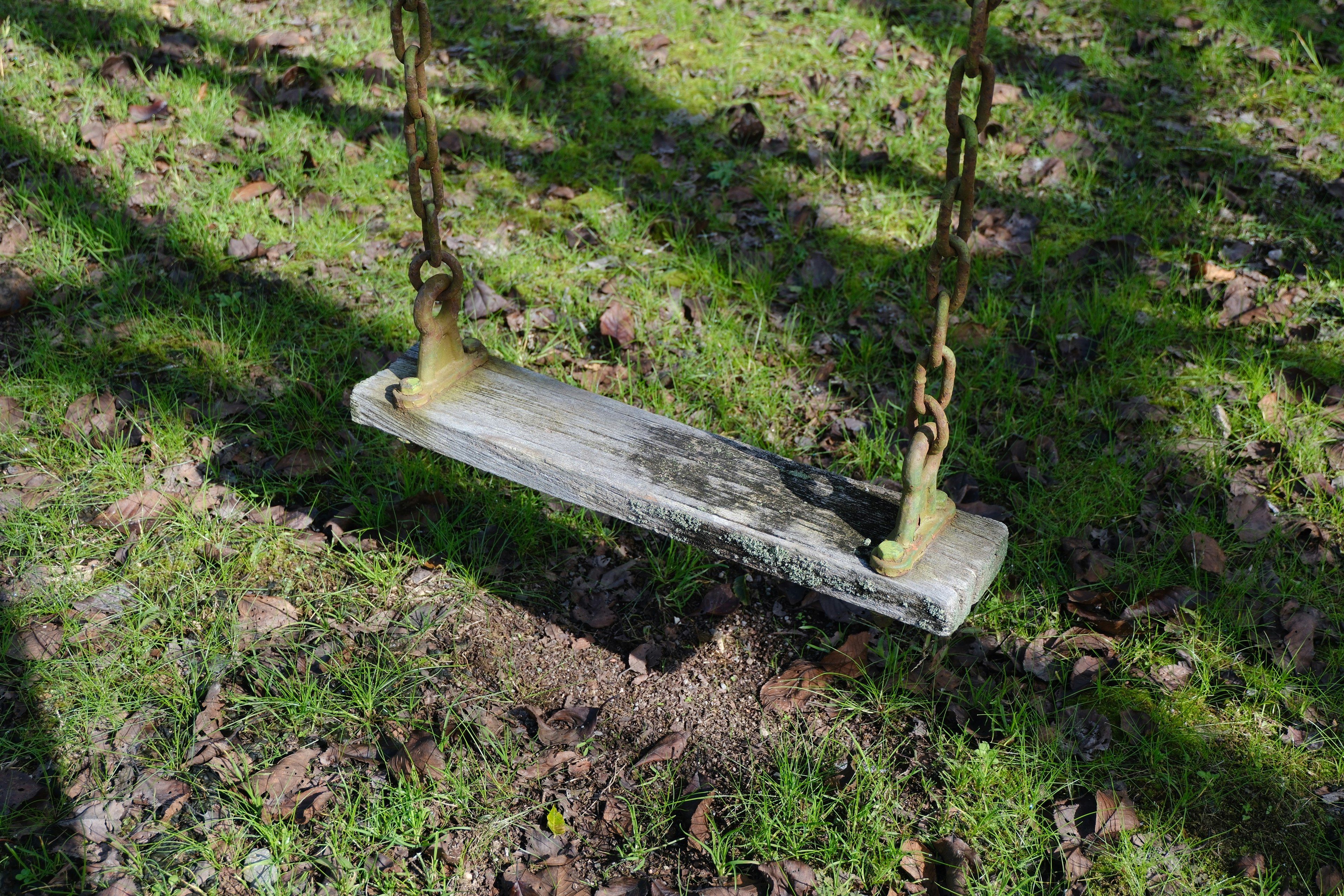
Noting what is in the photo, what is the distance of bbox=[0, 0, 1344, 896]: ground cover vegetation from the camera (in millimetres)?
2254

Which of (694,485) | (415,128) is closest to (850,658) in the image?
(694,485)

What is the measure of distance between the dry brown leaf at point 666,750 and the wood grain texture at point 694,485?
591mm

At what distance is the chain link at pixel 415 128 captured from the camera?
2070mm

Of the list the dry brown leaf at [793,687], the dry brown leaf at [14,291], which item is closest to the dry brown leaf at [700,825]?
the dry brown leaf at [793,687]

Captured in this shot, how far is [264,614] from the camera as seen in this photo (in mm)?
2639

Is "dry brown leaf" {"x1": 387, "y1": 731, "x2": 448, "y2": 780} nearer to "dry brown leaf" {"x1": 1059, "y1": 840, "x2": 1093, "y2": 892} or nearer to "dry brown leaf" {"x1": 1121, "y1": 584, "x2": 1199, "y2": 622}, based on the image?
"dry brown leaf" {"x1": 1059, "y1": 840, "x2": 1093, "y2": 892}

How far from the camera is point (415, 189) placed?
7.36 ft

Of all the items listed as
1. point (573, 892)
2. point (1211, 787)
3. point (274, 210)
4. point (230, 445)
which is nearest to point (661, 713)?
point (573, 892)

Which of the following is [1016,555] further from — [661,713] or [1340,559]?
[661,713]

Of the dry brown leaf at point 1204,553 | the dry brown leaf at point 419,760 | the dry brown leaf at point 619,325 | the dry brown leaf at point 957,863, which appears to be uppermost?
the dry brown leaf at point 619,325

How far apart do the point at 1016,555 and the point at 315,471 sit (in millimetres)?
1984

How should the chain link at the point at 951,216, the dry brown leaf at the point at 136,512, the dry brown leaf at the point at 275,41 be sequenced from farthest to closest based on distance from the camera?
the dry brown leaf at the point at 275,41
the dry brown leaf at the point at 136,512
the chain link at the point at 951,216

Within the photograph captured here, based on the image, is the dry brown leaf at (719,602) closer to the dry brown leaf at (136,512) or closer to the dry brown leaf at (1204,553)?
the dry brown leaf at (1204,553)

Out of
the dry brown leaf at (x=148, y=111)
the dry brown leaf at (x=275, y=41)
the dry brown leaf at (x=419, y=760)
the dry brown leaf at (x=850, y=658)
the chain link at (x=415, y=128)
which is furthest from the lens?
the dry brown leaf at (x=275, y=41)
